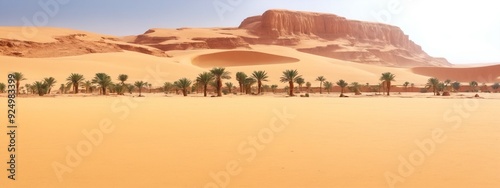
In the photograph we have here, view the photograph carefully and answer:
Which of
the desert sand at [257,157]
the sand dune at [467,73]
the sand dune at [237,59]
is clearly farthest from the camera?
the sand dune at [237,59]

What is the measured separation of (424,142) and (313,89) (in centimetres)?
7180

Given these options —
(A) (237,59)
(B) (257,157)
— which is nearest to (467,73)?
(A) (237,59)

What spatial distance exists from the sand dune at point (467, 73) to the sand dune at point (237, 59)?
177 feet

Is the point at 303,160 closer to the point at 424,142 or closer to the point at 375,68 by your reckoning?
the point at 424,142

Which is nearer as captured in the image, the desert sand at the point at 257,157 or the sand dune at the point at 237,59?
the desert sand at the point at 257,157

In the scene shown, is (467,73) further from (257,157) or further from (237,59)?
(257,157)

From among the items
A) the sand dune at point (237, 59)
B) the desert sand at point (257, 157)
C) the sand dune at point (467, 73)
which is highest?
the sand dune at point (237, 59)

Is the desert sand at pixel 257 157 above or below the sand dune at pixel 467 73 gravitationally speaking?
below

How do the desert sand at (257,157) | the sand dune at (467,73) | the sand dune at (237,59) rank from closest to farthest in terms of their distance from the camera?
the desert sand at (257,157), the sand dune at (467,73), the sand dune at (237,59)

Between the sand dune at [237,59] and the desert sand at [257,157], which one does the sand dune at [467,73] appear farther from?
the desert sand at [257,157]

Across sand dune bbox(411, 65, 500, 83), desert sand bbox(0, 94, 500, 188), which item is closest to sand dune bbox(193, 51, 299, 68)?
sand dune bbox(411, 65, 500, 83)

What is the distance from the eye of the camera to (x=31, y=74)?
8294cm

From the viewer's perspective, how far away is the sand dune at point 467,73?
133m

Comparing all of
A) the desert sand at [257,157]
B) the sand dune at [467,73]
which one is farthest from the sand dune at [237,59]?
the desert sand at [257,157]
